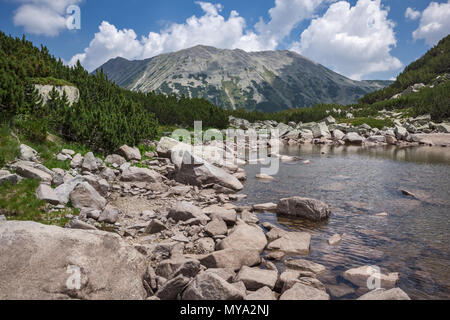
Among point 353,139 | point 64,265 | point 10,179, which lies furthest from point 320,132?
point 64,265

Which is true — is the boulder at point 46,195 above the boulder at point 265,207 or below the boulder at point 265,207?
above

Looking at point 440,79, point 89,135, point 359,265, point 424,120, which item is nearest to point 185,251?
point 359,265

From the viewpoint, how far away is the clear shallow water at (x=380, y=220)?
23.0 feet

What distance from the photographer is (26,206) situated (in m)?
8.57

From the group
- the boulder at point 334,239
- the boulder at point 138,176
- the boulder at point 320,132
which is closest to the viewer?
the boulder at point 334,239

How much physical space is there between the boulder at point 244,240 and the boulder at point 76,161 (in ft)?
32.9

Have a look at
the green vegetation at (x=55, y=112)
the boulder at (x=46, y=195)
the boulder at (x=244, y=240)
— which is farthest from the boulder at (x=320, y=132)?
the boulder at (x=46, y=195)

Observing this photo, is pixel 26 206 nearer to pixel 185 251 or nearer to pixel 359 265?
pixel 185 251

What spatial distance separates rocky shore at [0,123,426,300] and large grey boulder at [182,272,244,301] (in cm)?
2

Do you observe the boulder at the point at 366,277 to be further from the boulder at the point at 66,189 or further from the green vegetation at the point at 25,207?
the boulder at the point at 66,189

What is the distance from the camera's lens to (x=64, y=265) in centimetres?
491

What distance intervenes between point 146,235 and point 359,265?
250 inches

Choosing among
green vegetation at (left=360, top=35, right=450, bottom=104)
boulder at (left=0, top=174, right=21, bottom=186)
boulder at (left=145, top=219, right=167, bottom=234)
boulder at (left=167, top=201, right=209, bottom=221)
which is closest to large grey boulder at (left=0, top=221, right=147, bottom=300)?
boulder at (left=145, top=219, right=167, bottom=234)

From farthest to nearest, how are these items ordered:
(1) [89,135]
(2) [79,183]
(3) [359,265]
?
(1) [89,135], (2) [79,183], (3) [359,265]
